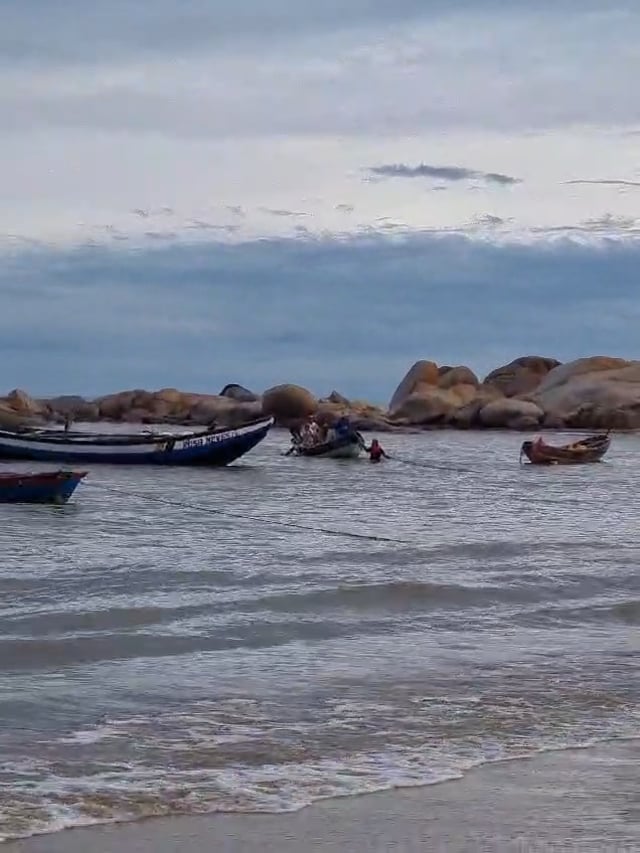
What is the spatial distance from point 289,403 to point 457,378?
14.2m

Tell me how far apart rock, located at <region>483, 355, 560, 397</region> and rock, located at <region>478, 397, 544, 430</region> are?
27.7 feet

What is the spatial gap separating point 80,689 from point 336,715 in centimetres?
197

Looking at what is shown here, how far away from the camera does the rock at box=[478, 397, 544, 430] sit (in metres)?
71.1

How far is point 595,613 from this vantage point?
14055mm

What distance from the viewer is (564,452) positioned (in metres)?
46.1

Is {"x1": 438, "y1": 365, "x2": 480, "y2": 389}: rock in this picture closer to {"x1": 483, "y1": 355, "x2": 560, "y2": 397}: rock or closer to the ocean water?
{"x1": 483, "y1": 355, "x2": 560, "y2": 397}: rock

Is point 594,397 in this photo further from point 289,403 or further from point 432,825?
point 432,825

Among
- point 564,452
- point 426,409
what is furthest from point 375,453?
point 426,409

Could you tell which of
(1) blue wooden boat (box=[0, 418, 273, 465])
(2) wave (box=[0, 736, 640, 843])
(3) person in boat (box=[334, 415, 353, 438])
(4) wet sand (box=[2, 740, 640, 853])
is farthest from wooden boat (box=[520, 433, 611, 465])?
(4) wet sand (box=[2, 740, 640, 853])

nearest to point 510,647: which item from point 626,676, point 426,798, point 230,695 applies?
point 626,676

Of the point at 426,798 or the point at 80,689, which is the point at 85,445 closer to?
the point at 80,689

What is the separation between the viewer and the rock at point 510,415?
71.1 metres

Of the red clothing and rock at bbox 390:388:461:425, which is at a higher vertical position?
rock at bbox 390:388:461:425

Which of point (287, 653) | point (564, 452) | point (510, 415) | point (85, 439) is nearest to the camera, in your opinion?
point (287, 653)
